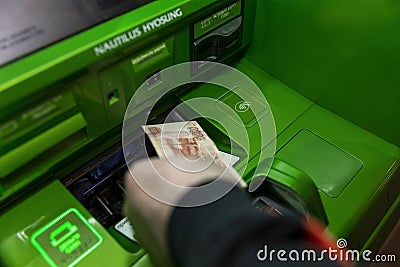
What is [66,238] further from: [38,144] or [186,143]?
[186,143]

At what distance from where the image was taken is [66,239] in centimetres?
90

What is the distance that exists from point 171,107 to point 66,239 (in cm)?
45

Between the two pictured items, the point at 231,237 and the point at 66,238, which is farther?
the point at 66,238

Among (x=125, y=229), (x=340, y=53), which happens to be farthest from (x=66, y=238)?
(x=340, y=53)

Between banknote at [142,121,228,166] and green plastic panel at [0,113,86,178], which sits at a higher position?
green plastic panel at [0,113,86,178]

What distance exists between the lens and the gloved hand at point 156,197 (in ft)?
2.16

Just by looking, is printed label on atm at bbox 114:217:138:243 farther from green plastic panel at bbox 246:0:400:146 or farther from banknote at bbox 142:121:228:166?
green plastic panel at bbox 246:0:400:146

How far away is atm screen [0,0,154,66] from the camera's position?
0.83 m

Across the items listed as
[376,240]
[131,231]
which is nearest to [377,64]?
[376,240]

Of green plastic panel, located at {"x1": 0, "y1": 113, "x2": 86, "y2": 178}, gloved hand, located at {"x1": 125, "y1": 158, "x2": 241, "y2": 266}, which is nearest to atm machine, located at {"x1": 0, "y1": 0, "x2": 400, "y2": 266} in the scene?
green plastic panel, located at {"x1": 0, "y1": 113, "x2": 86, "y2": 178}

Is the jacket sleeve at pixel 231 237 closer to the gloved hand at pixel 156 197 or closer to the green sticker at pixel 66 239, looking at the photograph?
the gloved hand at pixel 156 197

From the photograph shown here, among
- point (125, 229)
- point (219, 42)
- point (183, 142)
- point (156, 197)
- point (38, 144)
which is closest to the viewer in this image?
point (156, 197)

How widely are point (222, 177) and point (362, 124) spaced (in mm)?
638

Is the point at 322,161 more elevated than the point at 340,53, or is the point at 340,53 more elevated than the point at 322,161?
the point at 340,53
